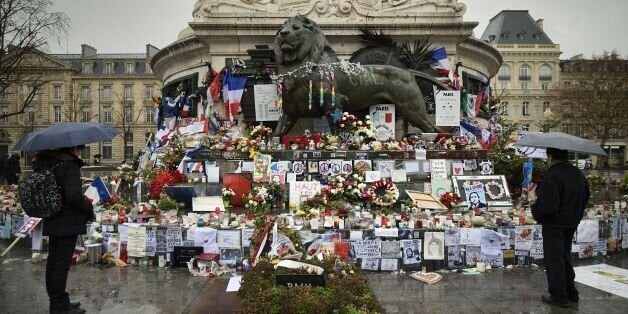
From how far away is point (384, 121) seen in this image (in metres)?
12.9

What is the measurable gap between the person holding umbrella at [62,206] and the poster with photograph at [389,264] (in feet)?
13.2

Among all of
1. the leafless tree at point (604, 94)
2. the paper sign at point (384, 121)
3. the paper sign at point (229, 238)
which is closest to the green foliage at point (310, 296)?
the paper sign at point (229, 238)

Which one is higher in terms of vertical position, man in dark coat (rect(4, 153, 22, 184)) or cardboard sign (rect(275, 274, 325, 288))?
man in dark coat (rect(4, 153, 22, 184))

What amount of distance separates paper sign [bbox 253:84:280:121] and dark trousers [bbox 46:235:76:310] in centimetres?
812

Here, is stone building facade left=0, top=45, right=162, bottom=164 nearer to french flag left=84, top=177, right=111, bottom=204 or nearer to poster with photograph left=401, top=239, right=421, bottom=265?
french flag left=84, top=177, right=111, bottom=204

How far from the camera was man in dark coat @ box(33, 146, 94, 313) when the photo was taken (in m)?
5.68

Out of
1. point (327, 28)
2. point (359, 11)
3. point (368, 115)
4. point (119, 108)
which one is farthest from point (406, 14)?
point (119, 108)

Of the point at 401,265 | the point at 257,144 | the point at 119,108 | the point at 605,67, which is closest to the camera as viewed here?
the point at 401,265

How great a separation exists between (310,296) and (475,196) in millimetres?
7256

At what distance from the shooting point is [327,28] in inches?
553

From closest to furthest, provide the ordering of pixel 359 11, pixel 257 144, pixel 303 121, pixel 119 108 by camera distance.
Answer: pixel 257 144 → pixel 303 121 → pixel 359 11 → pixel 119 108

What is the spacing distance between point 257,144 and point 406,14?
238 inches

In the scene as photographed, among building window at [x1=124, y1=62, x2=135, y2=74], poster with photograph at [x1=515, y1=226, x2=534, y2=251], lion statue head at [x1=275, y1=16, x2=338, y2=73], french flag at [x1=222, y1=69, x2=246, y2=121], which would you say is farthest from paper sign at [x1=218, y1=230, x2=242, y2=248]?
building window at [x1=124, y1=62, x2=135, y2=74]

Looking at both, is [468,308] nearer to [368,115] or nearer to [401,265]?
[401,265]
